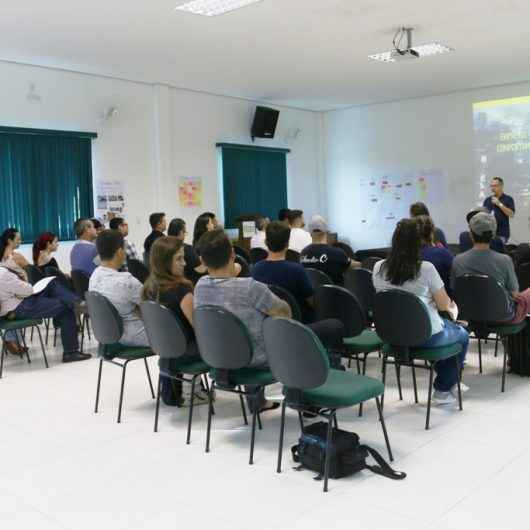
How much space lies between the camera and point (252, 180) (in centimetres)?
1005

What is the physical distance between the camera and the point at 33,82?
7.34 m

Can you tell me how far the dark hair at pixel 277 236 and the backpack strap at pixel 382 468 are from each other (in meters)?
1.30

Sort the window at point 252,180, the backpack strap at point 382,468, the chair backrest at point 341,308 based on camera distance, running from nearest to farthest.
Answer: the backpack strap at point 382,468, the chair backrest at point 341,308, the window at point 252,180

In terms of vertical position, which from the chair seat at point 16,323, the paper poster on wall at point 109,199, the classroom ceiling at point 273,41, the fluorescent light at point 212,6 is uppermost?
the classroom ceiling at point 273,41

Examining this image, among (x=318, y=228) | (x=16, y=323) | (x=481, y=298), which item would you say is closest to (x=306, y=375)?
(x=481, y=298)

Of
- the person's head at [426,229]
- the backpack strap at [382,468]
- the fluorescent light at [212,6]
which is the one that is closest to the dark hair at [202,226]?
the fluorescent light at [212,6]

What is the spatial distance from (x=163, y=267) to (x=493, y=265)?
6.91 feet

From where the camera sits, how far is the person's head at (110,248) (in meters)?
4.16

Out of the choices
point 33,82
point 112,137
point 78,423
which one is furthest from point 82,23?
point 78,423

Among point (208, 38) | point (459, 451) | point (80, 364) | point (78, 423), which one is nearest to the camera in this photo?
point (459, 451)

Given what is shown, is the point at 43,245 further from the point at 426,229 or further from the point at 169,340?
the point at 426,229

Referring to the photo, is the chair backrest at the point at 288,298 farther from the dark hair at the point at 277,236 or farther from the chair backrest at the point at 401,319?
the chair backrest at the point at 401,319

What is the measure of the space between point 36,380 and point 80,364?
1.72ft

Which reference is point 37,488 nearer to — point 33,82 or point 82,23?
point 82,23
